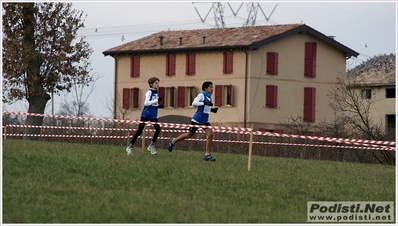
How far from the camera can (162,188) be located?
57.0 feet

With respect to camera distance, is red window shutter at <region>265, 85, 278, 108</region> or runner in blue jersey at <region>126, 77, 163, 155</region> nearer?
runner in blue jersey at <region>126, 77, 163, 155</region>

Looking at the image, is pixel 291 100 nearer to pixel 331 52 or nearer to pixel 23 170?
pixel 331 52

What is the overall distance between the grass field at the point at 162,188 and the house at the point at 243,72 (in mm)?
36549

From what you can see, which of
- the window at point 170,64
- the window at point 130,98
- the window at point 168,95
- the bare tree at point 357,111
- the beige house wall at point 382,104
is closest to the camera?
the bare tree at point 357,111

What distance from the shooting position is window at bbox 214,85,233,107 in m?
59.9

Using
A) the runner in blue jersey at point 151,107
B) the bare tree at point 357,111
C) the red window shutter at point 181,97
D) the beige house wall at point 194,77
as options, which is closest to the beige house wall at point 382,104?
the beige house wall at point 194,77

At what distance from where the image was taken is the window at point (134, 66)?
210 ft

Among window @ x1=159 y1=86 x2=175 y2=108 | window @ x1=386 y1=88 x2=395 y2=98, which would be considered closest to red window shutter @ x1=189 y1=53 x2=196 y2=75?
window @ x1=159 y1=86 x2=175 y2=108

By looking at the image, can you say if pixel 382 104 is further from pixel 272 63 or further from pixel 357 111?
pixel 357 111

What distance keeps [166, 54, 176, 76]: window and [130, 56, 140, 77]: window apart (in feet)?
7.75

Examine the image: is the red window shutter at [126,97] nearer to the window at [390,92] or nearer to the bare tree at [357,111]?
the bare tree at [357,111]

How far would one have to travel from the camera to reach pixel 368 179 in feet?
68.1

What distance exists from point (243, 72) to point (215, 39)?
3.54m

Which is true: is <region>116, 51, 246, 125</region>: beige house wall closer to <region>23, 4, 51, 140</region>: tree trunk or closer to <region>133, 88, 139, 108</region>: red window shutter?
<region>133, 88, 139, 108</region>: red window shutter
